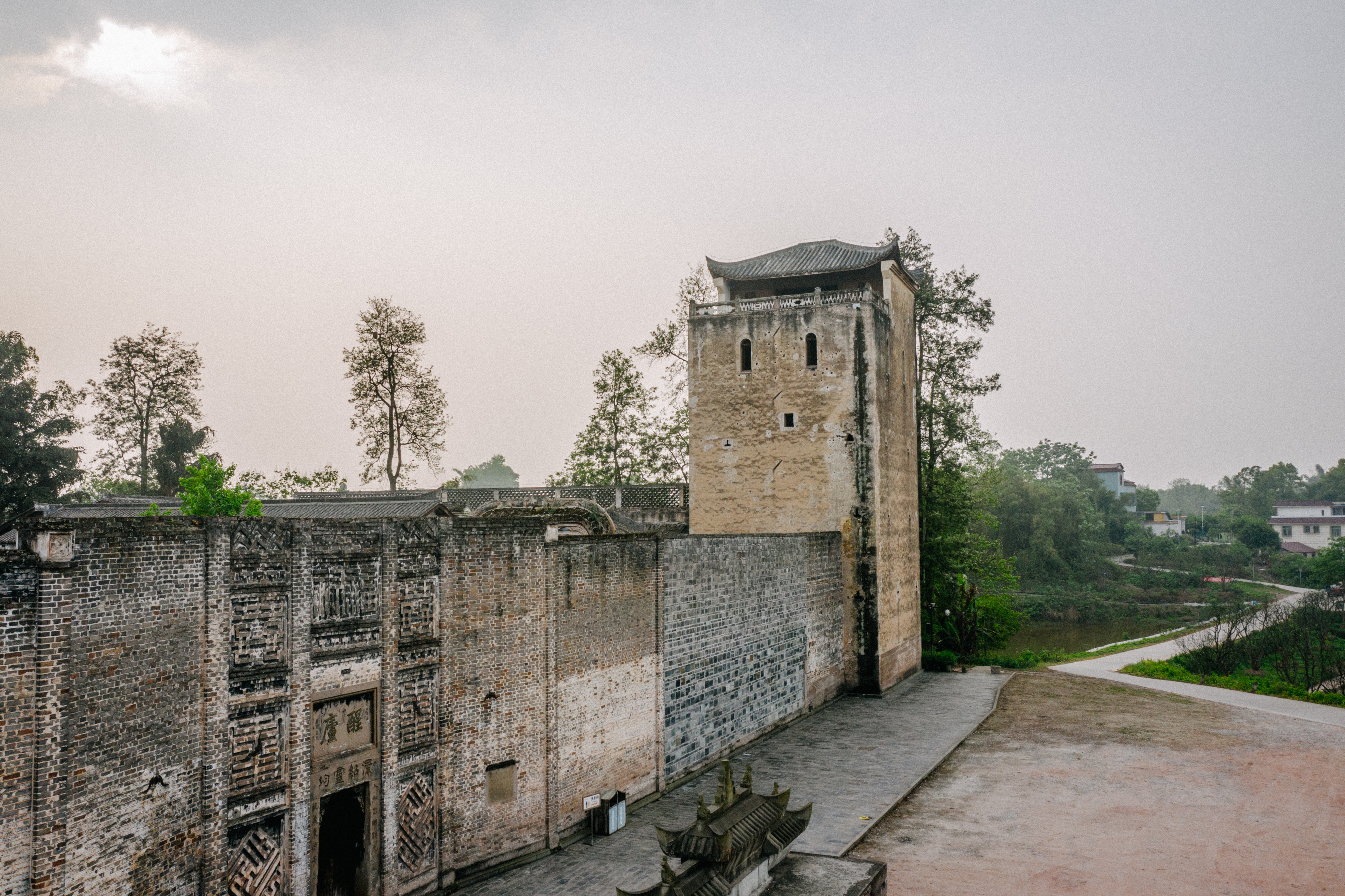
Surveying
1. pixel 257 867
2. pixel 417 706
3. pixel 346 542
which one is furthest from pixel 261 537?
pixel 257 867

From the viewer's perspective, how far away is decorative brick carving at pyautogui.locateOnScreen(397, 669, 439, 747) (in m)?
8.86

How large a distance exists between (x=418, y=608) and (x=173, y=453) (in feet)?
88.1

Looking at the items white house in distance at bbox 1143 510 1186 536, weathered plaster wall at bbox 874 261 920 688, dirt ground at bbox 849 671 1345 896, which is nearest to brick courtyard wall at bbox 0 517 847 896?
dirt ground at bbox 849 671 1345 896


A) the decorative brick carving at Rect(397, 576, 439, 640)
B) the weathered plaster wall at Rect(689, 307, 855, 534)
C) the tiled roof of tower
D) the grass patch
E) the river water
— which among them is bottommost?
the river water

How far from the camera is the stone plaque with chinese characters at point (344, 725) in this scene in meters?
8.04

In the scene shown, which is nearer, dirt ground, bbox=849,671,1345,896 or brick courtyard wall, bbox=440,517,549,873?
brick courtyard wall, bbox=440,517,549,873

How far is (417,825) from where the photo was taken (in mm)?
8914

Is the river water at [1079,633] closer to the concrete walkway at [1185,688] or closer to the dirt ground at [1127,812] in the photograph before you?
the concrete walkway at [1185,688]

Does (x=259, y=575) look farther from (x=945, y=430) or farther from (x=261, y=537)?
(x=945, y=430)

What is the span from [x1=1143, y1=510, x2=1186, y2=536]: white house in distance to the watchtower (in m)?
77.3

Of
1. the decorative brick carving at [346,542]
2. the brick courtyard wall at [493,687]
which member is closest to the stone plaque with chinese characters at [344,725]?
the brick courtyard wall at [493,687]

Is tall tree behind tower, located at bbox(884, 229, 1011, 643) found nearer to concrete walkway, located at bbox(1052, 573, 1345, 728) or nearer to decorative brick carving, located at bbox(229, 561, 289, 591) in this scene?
concrete walkway, located at bbox(1052, 573, 1345, 728)

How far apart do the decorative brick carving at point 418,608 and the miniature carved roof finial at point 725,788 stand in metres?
3.43

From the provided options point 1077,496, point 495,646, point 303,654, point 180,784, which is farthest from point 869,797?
point 1077,496
